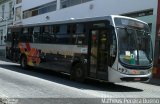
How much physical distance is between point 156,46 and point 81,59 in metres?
8.79

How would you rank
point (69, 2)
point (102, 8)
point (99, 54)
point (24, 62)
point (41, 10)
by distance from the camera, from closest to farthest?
point (99, 54)
point (24, 62)
point (102, 8)
point (69, 2)
point (41, 10)

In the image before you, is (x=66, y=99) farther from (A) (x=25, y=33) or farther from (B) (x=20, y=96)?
(A) (x=25, y=33)

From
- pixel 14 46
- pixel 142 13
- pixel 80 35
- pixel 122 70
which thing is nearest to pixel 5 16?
pixel 14 46

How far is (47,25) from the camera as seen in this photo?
21766 mm

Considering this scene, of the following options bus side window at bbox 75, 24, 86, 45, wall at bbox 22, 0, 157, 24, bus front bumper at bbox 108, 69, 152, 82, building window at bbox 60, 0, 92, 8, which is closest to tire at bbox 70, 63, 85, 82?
bus side window at bbox 75, 24, 86, 45

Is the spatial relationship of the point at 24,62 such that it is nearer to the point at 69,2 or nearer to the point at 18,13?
the point at 69,2

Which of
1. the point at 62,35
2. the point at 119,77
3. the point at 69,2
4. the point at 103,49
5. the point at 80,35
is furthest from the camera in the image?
the point at 69,2

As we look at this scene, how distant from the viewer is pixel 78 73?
18.2 metres

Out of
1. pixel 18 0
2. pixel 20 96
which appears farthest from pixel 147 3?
pixel 18 0

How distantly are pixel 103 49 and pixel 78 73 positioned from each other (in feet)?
7.65

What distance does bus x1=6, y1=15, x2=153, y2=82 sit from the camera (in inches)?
623

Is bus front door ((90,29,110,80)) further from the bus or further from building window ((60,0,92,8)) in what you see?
building window ((60,0,92,8))

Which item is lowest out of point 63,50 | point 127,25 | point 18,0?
point 63,50

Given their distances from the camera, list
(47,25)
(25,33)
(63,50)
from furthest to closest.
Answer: (25,33), (47,25), (63,50)
